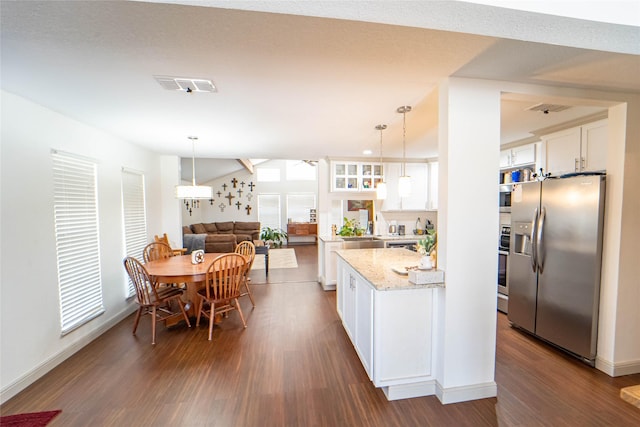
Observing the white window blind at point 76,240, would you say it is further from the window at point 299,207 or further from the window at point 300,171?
the window at point 300,171

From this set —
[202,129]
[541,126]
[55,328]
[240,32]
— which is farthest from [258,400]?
[541,126]

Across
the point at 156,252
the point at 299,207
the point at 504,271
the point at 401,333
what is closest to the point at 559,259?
the point at 504,271

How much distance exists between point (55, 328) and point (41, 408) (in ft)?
2.43

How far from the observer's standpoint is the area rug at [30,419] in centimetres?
171

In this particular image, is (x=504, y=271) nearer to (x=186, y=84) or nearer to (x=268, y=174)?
(x=186, y=84)

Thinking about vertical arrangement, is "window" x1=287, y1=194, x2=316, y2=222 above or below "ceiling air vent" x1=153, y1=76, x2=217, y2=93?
below

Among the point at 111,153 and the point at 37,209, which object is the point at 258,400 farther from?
the point at 111,153

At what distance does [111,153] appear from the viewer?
126 inches

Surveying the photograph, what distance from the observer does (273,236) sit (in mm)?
9438

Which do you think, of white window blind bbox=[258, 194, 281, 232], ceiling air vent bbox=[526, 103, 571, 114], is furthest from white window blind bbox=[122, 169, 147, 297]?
white window blind bbox=[258, 194, 281, 232]

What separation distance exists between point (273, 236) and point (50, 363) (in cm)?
721

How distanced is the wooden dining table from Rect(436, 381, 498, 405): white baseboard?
2495mm

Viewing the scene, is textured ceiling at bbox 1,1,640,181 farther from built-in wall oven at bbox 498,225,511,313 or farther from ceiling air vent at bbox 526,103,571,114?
built-in wall oven at bbox 498,225,511,313

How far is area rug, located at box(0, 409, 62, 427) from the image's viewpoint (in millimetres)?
1707
